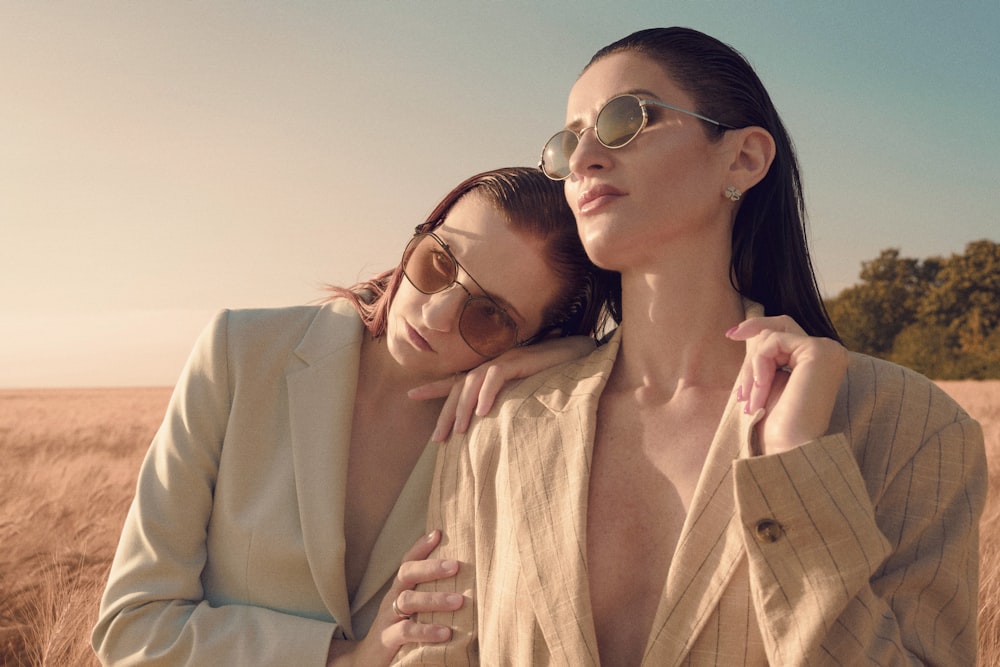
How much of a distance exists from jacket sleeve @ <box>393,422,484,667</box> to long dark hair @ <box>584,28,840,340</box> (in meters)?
0.91

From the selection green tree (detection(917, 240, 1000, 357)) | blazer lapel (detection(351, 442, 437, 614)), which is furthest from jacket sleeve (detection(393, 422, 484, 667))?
green tree (detection(917, 240, 1000, 357))

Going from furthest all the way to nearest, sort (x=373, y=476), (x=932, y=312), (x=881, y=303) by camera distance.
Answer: (x=881, y=303)
(x=932, y=312)
(x=373, y=476)

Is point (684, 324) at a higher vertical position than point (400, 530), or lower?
higher

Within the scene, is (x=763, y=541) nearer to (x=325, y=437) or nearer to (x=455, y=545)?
(x=455, y=545)

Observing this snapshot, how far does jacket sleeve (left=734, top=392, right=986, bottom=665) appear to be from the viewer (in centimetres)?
184

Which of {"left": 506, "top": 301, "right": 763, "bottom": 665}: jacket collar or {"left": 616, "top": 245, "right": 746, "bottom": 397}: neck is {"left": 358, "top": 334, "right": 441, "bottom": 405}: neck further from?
{"left": 616, "top": 245, "right": 746, "bottom": 397}: neck

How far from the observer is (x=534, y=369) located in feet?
8.84

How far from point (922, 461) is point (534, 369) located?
→ 1066 millimetres

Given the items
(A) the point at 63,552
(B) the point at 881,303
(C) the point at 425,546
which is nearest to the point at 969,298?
(B) the point at 881,303

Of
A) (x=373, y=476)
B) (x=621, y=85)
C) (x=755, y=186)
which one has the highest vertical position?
(x=621, y=85)

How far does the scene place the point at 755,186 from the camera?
2.65 m

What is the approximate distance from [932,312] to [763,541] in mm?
39499

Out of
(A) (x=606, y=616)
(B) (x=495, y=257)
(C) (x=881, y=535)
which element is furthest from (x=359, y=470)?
(C) (x=881, y=535)

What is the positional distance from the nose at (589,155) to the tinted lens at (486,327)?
1.75 ft
